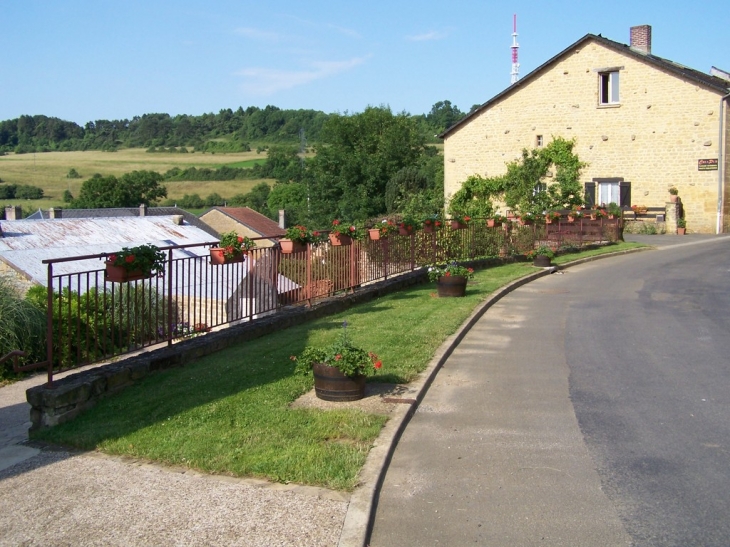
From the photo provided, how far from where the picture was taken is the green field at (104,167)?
99500 mm

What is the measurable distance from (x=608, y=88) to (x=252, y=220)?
4009 cm

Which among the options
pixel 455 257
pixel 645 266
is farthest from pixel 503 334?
pixel 645 266

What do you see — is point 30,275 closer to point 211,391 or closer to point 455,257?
point 455,257

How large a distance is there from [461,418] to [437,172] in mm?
61008

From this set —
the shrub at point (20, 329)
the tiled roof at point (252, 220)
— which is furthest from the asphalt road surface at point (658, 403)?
the tiled roof at point (252, 220)

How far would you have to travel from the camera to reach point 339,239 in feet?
42.7

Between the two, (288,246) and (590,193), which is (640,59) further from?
(288,246)

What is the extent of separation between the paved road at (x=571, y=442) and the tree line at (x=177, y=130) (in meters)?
127

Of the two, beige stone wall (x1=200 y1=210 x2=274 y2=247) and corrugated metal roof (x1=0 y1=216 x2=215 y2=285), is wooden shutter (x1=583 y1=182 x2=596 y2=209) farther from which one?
beige stone wall (x1=200 y1=210 x2=274 y2=247)

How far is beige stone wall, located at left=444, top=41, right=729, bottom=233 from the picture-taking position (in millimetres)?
33375

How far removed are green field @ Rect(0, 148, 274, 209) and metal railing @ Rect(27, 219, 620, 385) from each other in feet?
241

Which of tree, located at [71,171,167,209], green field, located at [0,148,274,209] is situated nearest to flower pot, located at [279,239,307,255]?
tree, located at [71,171,167,209]

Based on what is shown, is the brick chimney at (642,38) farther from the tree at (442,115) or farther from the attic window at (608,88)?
the tree at (442,115)

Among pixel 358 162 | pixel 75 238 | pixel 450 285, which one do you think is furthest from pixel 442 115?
pixel 450 285
